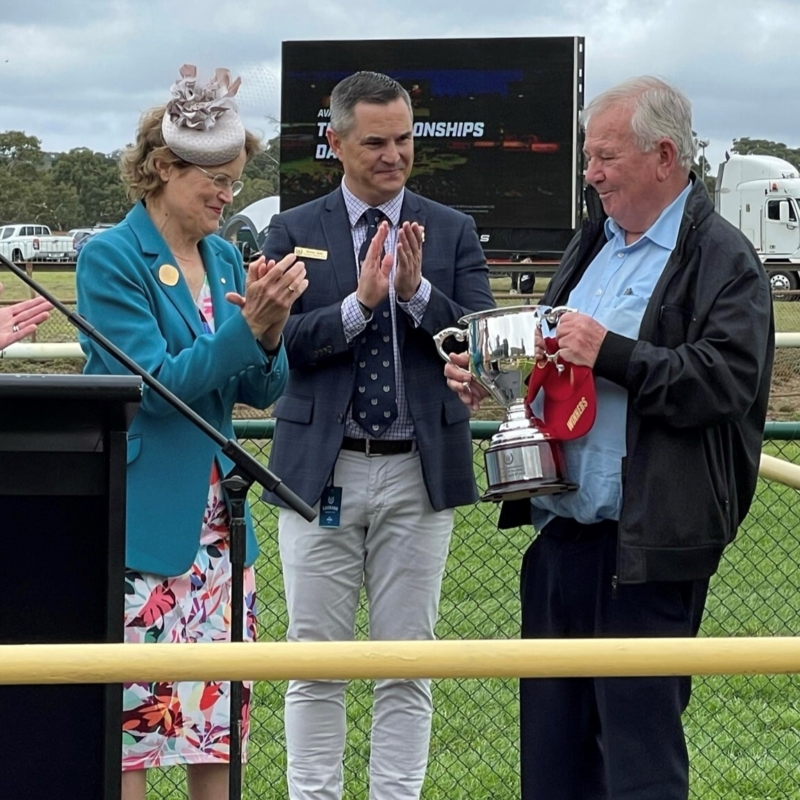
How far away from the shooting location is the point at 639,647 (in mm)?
1869

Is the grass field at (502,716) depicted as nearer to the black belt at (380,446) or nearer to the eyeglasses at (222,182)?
the black belt at (380,446)

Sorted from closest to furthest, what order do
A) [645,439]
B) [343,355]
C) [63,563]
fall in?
[63,563] < [645,439] < [343,355]

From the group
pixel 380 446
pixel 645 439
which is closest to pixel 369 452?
pixel 380 446

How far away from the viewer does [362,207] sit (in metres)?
3.90

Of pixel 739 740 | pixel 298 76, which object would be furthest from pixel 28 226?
pixel 739 740

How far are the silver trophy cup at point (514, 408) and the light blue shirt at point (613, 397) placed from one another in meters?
0.06

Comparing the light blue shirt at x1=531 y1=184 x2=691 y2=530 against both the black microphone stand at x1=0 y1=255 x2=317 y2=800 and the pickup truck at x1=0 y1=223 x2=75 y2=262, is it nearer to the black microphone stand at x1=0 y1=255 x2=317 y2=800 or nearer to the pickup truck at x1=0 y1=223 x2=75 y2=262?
the black microphone stand at x1=0 y1=255 x2=317 y2=800

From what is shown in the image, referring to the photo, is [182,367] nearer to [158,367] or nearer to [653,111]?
[158,367]

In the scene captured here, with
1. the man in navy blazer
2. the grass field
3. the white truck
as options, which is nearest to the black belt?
the man in navy blazer

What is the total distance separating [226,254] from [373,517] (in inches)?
32.0

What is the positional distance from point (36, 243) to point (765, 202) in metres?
22.8

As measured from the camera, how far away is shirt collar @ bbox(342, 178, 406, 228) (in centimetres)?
389

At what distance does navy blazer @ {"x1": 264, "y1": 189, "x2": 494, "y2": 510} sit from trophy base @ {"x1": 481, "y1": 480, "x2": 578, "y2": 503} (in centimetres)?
55

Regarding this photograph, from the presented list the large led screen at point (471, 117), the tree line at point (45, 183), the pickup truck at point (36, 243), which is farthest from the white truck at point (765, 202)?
the pickup truck at point (36, 243)
